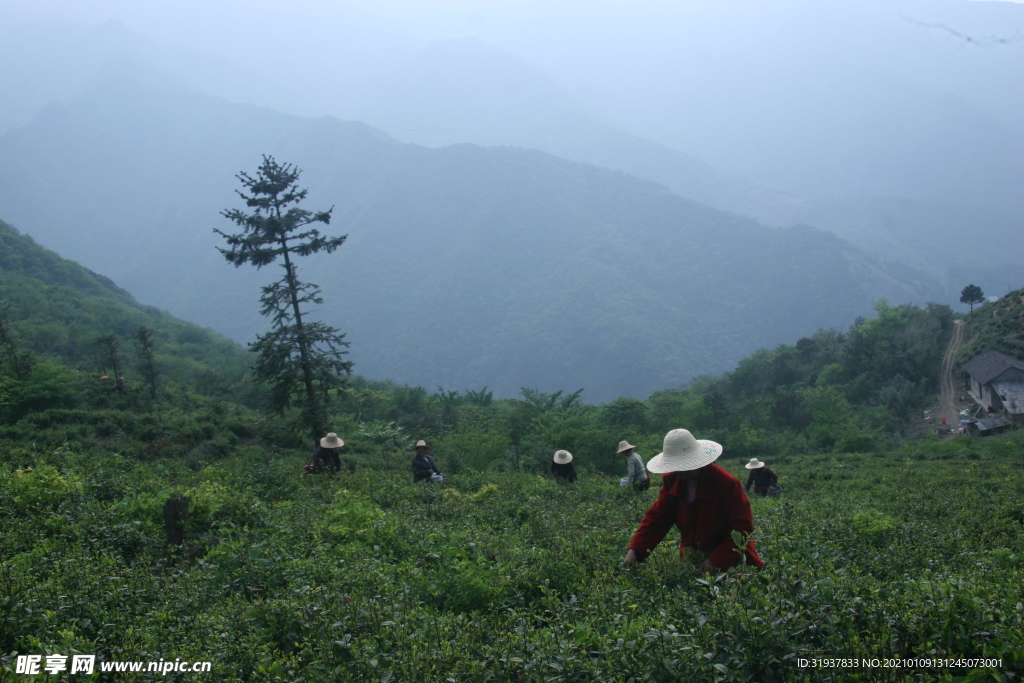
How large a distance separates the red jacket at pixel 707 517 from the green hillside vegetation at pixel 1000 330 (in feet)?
154

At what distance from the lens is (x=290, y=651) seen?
370 centimetres

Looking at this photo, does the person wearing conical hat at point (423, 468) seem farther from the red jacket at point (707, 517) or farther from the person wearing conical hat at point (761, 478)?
the red jacket at point (707, 517)

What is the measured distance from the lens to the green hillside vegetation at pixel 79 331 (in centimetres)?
3011

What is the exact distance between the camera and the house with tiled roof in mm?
33875

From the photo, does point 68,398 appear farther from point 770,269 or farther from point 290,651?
point 770,269

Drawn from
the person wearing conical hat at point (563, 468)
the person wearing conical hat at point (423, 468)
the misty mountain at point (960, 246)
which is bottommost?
the person wearing conical hat at point (423, 468)

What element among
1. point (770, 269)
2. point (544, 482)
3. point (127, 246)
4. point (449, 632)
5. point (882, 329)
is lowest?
point (127, 246)

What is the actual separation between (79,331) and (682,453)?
4448cm

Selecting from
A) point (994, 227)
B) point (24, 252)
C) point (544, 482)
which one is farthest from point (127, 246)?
point (994, 227)

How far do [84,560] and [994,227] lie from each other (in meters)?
253

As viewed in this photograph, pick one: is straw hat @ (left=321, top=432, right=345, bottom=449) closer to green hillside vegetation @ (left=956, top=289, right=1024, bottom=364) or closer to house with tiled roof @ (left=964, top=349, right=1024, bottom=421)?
house with tiled roof @ (left=964, top=349, right=1024, bottom=421)

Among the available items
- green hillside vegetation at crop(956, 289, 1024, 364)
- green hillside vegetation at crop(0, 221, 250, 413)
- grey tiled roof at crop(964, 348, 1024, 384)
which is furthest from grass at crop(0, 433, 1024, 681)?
green hillside vegetation at crop(956, 289, 1024, 364)

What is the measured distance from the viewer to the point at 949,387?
138 feet

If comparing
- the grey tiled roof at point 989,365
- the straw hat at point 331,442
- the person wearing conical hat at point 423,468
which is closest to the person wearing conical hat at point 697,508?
the person wearing conical hat at point 423,468
